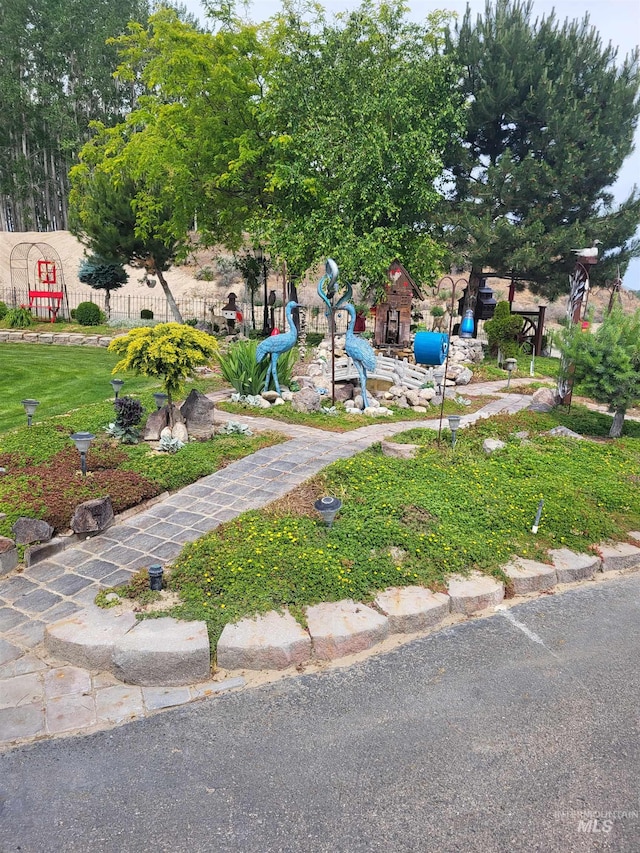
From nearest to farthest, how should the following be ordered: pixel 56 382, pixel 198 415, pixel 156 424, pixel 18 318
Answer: pixel 156 424 < pixel 198 415 < pixel 56 382 < pixel 18 318

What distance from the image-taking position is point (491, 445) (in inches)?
310

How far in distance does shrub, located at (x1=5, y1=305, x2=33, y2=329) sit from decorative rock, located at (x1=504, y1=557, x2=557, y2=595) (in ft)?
65.8

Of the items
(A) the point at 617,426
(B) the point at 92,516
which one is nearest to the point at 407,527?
(B) the point at 92,516

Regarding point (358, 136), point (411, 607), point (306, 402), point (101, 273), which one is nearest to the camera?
point (411, 607)

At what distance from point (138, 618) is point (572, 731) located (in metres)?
2.92

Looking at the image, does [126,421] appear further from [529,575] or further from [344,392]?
[529,575]

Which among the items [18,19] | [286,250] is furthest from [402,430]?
[18,19]

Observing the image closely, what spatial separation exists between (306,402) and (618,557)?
5.53 meters

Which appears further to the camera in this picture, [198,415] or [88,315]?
[88,315]

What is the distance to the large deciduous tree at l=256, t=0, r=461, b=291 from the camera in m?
15.4

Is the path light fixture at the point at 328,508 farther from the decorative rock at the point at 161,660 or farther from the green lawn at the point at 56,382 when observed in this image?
the green lawn at the point at 56,382

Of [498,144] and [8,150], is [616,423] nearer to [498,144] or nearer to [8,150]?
[498,144]

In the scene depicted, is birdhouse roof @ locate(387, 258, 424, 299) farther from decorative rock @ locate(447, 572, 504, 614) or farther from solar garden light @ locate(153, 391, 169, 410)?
decorative rock @ locate(447, 572, 504, 614)

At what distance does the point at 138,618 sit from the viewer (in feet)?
13.7
